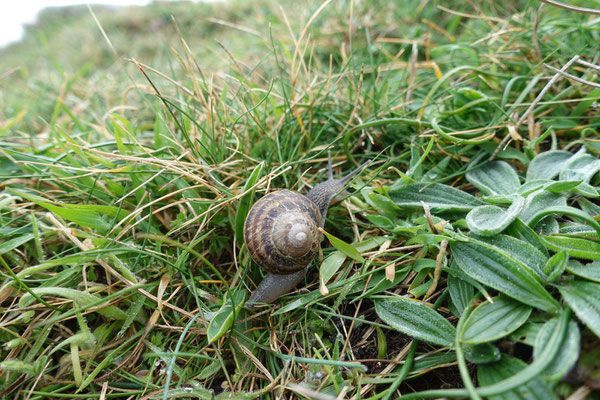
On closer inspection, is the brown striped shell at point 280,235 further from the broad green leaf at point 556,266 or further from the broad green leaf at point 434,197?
the broad green leaf at point 556,266

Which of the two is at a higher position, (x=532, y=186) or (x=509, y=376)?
(x=532, y=186)

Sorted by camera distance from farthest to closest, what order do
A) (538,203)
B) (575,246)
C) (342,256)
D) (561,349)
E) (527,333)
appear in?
(342,256) → (538,203) → (575,246) → (527,333) → (561,349)

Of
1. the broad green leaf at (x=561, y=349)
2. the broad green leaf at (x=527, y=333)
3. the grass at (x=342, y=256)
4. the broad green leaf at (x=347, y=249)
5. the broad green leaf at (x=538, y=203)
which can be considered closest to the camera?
the broad green leaf at (x=561, y=349)

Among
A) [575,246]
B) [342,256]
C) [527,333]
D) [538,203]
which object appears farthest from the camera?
[342,256]

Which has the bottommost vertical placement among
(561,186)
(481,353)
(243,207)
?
(481,353)

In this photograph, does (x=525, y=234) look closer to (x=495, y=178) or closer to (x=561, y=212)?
(x=561, y=212)

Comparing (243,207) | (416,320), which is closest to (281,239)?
(243,207)

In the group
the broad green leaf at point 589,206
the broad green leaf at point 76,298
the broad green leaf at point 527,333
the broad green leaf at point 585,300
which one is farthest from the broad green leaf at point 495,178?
the broad green leaf at point 76,298

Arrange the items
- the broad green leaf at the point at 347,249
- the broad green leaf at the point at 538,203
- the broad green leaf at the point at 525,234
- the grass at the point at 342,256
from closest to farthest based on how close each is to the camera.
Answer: the grass at the point at 342,256, the broad green leaf at the point at 525,234, the broad green leaf at the point at 538,203, the broad green leaf at the point at 347,249
